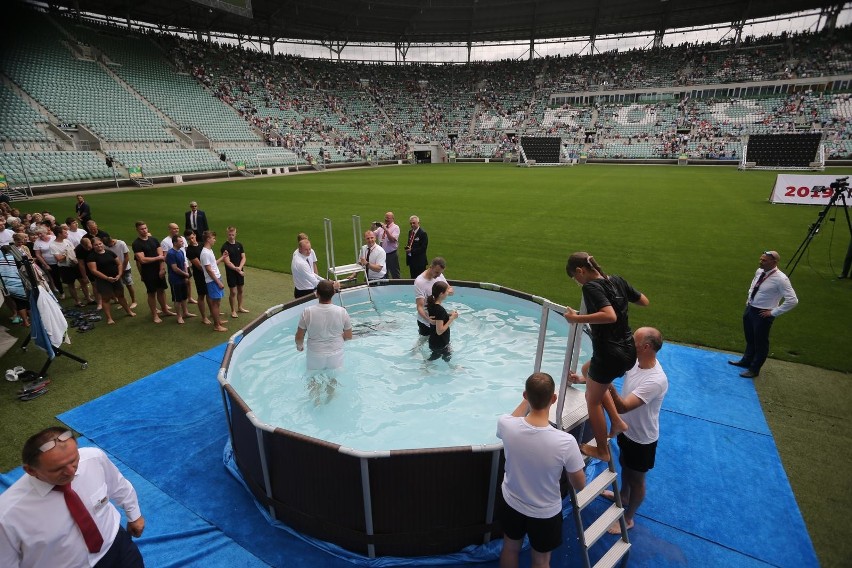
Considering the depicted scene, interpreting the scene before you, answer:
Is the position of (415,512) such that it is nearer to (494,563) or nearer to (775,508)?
(494,563)

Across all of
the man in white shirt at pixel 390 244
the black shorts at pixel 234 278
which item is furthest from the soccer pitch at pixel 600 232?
the man in white shirt at pixel 390 244

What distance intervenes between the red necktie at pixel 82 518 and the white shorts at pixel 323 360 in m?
3.22

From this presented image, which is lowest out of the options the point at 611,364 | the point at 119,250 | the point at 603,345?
the point at 119,250

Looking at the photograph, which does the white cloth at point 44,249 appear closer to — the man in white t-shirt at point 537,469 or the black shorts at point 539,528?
the man in white t-shirt at point 537,469

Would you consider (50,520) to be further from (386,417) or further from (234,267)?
(234,267)

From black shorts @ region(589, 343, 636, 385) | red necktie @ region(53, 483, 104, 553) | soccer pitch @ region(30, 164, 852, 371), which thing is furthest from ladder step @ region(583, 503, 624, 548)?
soccer pitch @ region(30, 164, 852, 371)

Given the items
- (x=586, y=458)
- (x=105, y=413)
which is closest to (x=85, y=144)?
(x=105, y=413)

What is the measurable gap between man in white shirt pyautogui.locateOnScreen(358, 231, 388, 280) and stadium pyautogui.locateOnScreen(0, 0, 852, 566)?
3.06 meters

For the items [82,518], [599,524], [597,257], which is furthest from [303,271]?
[597,257]

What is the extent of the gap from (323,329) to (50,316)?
16.8ft

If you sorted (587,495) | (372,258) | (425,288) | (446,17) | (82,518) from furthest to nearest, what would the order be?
(446,17), (372,258), (425,288), (587,495), (82,518)

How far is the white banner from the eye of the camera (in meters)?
21.4

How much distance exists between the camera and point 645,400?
3.97m

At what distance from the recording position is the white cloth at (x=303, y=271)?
29.7 feet
